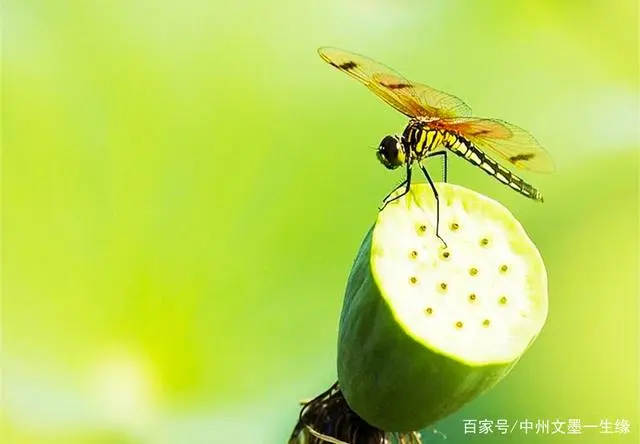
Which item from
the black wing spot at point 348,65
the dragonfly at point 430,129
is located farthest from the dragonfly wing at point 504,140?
the black wing spot at point 348,65

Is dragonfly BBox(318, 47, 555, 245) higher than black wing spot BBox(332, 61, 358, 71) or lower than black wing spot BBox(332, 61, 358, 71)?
lower

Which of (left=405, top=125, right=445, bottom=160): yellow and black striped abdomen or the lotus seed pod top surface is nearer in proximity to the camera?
the lotus seed pod top surface

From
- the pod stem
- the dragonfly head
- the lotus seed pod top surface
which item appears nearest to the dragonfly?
the dragonfly head

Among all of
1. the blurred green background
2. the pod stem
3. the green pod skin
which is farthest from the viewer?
the blurred green background

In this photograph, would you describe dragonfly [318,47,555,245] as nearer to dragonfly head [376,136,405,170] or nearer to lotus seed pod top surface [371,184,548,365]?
dragonfly head [376,136,405,170]

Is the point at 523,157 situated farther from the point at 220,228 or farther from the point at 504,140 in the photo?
the point at 220,228

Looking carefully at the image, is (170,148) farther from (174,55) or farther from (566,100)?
(566,100)

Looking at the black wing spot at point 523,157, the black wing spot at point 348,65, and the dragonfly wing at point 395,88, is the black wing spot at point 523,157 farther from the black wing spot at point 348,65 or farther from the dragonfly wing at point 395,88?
the black wing spot at point 348,65

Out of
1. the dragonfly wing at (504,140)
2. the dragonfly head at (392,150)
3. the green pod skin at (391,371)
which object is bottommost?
the green pod skin at (391,371)
